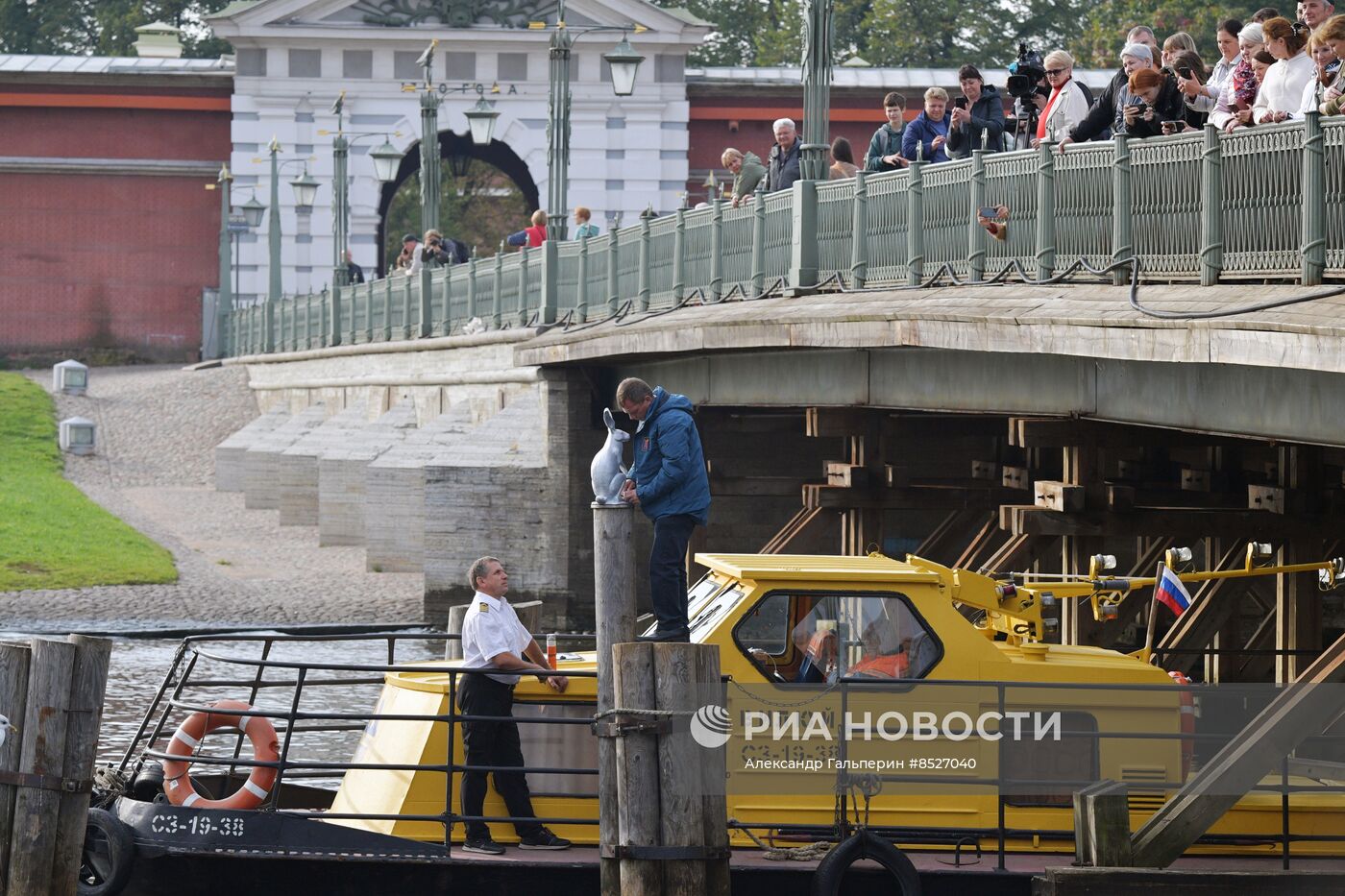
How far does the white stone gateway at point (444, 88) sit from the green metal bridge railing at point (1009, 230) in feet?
105

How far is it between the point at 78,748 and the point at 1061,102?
930cm

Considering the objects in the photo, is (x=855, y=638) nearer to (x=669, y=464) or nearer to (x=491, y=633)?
(x=669, y=464)

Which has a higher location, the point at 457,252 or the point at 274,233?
the point at 274,233

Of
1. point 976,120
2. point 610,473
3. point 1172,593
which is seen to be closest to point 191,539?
point 976,120

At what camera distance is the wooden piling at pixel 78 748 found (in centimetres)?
1309

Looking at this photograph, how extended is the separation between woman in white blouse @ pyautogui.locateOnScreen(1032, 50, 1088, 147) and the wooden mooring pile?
8695 millimetres

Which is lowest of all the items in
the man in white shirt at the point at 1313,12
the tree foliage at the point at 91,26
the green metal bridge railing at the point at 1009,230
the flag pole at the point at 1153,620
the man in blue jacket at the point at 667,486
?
the flag pole at the point at 1153,620

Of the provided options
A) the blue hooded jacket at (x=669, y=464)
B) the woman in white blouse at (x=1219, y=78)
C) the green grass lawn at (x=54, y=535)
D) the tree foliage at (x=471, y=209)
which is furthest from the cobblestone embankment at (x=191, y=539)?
the tree foliage at (x=471, y=209)

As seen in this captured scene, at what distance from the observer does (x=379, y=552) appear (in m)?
36.9

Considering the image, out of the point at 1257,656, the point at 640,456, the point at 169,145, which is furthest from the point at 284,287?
the point at 640,456

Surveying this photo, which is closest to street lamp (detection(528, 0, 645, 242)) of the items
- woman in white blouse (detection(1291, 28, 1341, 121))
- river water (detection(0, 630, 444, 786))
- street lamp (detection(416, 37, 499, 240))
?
river water (detection(0, 630, 444, 786))

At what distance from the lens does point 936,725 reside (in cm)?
1283

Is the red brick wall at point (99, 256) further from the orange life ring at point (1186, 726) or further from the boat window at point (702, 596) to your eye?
the orange life ring at point (1186, 726)

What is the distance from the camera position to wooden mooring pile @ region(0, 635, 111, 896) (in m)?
13.0
